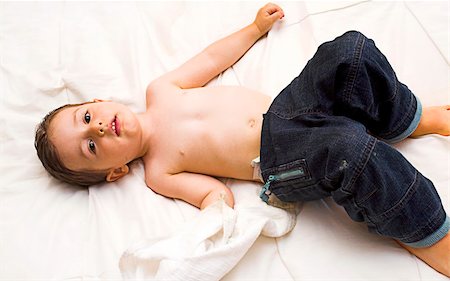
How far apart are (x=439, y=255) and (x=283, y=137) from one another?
375mm

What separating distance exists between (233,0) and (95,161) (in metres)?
0.63

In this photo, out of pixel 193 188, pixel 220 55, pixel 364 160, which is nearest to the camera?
pixel 364 160

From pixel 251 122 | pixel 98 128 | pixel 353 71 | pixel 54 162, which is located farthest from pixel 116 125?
pixel 353 71

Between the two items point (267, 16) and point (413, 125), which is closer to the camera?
point (413, 125)

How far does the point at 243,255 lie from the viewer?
105 centimetres

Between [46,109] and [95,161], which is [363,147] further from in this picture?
[46,109]

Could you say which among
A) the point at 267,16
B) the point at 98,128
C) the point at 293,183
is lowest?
the point at 293,183

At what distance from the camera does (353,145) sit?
3.22ft

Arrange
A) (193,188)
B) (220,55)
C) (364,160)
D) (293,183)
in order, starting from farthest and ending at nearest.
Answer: (220,55) < (193,188) < (293,183) < (364,160)

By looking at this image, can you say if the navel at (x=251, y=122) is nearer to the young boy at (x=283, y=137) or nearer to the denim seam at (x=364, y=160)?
the young boy at (x=283, y=137)

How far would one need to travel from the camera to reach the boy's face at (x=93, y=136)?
3.92 feet

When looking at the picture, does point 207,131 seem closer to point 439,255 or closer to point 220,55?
point 220,55

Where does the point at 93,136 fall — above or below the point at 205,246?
above

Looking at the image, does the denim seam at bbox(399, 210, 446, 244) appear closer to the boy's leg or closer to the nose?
the boy's leg
